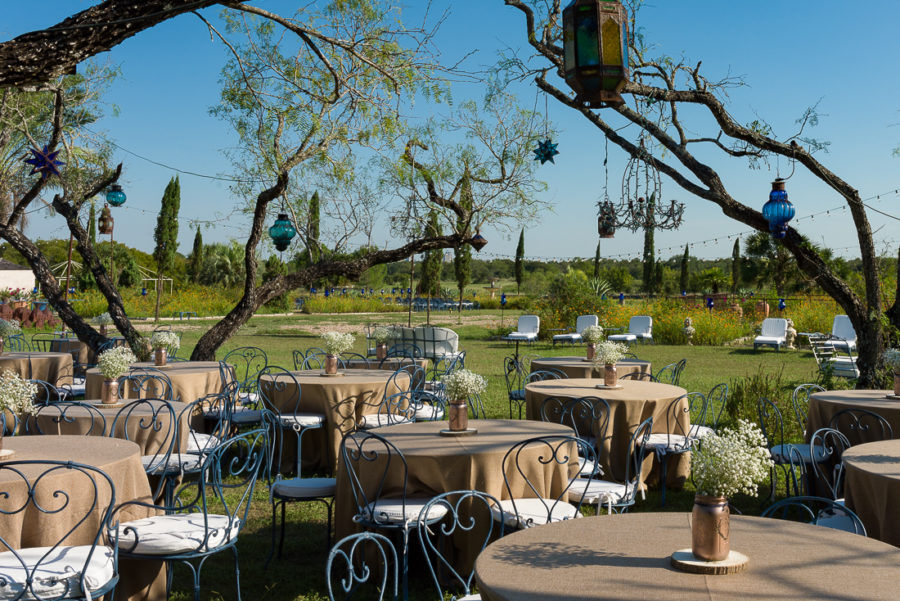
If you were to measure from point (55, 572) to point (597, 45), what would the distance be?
3.39 m

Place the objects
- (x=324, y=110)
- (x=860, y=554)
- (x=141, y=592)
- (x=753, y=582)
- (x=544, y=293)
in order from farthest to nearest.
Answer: (x=544, y=293) < (x=324, y=110) < (x=141, y=592) < (x=860, y=554) < (x=753, y=582)

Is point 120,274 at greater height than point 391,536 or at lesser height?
greater

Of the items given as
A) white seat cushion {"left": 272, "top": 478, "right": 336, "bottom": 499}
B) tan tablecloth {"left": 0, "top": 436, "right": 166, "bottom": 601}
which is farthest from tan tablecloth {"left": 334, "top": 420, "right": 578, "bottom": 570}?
tan tablecloth {"left": 0, "top": 436, "right": 166, "bottom": 601}

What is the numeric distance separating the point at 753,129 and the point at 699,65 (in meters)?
1.06

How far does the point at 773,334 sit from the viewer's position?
17.8 meters

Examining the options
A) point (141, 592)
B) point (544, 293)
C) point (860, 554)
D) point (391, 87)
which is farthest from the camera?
point (544, 293)

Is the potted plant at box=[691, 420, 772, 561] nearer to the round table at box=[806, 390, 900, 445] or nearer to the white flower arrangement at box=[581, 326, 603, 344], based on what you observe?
the round table at box=[806, 390, 900, 445]

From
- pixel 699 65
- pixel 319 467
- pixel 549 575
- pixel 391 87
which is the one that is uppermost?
pixel 699 65

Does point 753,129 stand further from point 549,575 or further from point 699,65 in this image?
point 549,575

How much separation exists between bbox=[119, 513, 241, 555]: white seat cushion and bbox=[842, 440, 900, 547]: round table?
3.15 meters

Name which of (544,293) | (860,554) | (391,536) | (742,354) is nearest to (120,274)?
(544,293)

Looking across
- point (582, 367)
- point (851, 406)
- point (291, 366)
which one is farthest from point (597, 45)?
point (291, 366)

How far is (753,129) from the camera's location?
31.2ft

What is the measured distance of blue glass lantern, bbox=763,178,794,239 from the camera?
8109mm
